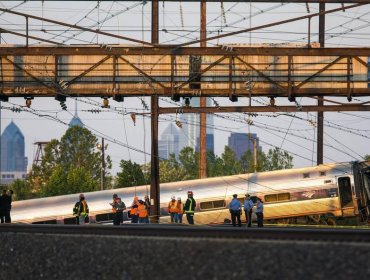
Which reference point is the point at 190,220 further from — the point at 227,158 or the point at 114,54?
the point at 227,158

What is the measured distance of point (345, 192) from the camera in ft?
150

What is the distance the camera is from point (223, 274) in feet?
25.7

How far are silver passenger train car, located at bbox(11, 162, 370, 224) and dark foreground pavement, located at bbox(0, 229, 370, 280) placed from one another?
36.1 m

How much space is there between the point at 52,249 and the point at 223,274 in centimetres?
202

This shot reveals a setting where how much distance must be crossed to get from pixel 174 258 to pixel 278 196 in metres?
39.0

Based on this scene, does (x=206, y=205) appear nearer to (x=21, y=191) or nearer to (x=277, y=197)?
(x=277, y=197)

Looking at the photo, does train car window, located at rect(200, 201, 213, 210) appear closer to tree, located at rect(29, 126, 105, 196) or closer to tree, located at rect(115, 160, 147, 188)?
tree, located at rect(115, 160, 147, 188)

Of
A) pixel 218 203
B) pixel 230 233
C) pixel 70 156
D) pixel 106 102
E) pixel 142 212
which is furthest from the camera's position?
pixel 70 156

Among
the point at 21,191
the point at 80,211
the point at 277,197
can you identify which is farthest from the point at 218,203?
the point at 21,191

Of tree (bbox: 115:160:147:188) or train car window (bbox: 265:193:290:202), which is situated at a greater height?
tree (bbox: 115:160:147:188)

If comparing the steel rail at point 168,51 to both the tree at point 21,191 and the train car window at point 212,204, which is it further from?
the tree at point 21,191

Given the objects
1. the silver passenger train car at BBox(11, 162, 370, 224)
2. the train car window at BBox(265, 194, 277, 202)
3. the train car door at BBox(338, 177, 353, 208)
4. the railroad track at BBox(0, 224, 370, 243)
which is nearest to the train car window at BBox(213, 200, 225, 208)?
the silver passenger train car at BBox(11, 162, 370, 224)

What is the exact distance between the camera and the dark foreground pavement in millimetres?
7414

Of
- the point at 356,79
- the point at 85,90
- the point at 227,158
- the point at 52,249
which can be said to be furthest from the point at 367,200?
the point at 227,158
